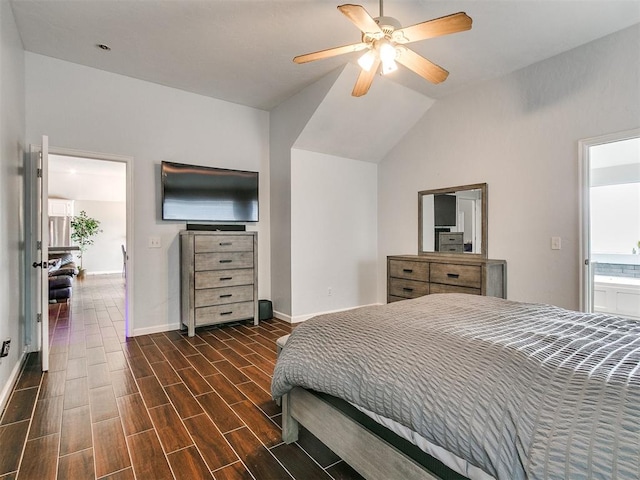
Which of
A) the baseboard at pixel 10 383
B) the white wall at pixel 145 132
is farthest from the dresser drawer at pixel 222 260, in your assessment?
the baseboard at pixel 10 383

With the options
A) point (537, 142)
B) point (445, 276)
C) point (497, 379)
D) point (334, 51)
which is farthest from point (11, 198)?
point (537, 142)

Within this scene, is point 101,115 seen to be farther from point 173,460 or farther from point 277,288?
point 173,460

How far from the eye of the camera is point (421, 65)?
7.69 feet

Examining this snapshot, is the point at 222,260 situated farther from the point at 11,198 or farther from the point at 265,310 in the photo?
the point at 11,198

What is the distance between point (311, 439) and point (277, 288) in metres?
2.78

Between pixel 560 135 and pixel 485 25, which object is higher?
pixel 485 25

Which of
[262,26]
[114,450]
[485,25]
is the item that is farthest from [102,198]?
[485,25]

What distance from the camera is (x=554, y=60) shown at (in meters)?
3.12

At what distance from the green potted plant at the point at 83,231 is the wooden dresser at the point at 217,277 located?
6896 millimetres

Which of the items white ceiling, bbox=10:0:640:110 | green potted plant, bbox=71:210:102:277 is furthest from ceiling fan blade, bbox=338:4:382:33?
green potted plant, bbox=71:210:102:277

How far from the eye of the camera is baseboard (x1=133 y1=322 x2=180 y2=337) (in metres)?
3.68

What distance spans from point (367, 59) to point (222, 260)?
2644 millimetres

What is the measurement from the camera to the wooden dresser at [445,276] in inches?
131

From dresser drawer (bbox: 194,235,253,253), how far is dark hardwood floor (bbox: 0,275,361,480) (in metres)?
1.02
